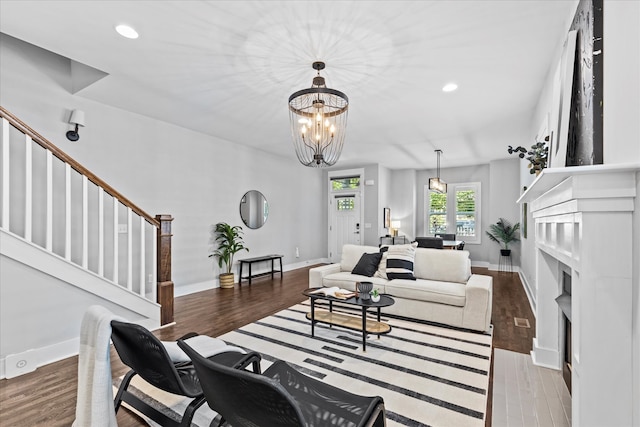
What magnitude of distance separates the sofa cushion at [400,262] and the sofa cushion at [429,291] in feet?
0.37

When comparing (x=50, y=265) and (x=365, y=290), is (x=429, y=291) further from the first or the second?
(x=50, y=265)

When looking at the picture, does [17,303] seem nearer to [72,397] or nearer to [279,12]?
[72,397]

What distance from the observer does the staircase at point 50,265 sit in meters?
2.47

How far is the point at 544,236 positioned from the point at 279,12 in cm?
276

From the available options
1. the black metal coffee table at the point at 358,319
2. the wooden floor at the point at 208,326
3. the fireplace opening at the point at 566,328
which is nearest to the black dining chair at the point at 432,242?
the wooden floor at the point at 208,326

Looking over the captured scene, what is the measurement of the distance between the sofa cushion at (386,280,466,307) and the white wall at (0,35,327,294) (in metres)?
3.46

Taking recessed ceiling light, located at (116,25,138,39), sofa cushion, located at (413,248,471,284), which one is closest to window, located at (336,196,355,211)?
sofa cushion, located at (413,248,471,284)

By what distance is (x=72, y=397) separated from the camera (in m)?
2.17

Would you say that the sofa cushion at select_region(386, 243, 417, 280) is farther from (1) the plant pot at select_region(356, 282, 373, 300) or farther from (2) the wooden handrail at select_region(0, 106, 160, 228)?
(2) the wooden handrail at select_region(0, 106, 160, 228)

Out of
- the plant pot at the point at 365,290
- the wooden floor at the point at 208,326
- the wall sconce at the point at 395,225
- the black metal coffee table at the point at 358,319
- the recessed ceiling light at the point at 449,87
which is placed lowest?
the wooden floor at the point at 208,326

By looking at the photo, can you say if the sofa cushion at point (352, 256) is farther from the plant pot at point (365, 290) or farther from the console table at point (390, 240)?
the console table at point (390, 240)

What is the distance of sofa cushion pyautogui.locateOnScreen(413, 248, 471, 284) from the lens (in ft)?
13.1

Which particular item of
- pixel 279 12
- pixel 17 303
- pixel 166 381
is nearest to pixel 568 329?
pixel 166 381

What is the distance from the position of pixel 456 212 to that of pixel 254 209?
18.9ft
